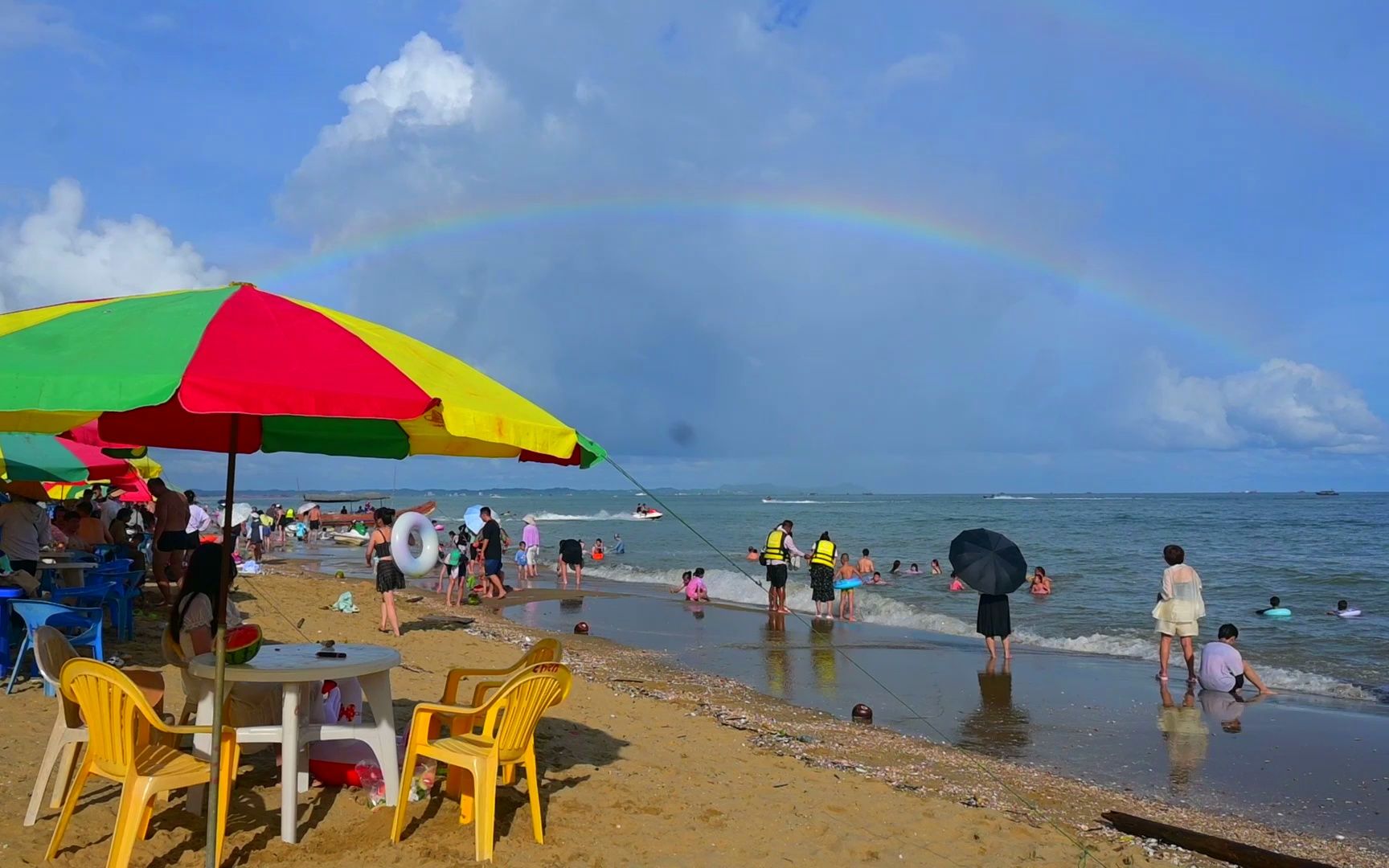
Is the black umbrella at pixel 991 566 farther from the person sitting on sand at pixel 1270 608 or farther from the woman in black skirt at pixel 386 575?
the person sitting on sand at pixel 1270 608

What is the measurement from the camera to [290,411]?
3.05 metres

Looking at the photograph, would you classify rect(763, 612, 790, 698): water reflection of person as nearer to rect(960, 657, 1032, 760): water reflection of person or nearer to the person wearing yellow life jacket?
the person wearing yellow life jacket

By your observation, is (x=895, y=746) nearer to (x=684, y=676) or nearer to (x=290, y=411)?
(x=684, y=676)

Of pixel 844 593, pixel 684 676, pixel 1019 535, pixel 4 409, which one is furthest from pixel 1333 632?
pixel 1019 535

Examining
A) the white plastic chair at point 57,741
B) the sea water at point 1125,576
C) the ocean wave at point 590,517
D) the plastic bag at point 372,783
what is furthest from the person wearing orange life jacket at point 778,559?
the ocean wave at point 590,517

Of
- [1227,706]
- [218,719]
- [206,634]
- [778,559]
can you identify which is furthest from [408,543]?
[1227,706]

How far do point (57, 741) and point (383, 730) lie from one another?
5.00 feet

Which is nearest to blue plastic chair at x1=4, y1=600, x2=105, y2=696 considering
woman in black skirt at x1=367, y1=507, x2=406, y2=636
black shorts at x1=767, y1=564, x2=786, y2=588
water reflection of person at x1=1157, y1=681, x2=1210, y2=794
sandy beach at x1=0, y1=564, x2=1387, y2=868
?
sandy beach at x1=0, y1=564, x2=1387, y2=868

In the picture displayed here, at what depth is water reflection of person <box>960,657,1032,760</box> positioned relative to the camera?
8.58 metres

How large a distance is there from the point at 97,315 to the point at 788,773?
5.05 m

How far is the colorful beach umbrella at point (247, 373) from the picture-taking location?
9.57 feet

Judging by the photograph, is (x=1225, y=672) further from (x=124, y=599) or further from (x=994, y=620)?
(x=124, y=599)

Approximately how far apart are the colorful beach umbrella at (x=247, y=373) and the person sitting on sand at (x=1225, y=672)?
32.4ft

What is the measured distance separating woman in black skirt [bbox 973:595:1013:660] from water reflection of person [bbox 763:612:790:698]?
279 centimetres
